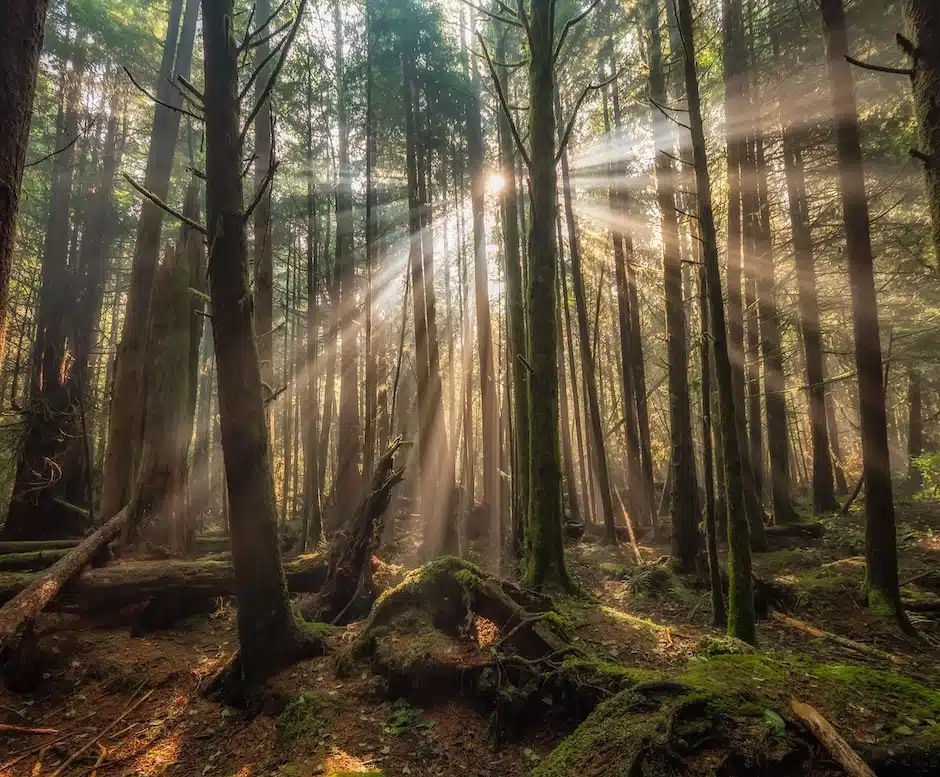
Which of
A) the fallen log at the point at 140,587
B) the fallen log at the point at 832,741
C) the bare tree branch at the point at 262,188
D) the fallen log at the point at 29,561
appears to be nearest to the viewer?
the fallen log at the point at 832,741

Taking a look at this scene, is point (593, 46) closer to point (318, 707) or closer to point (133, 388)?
point (133, 388)

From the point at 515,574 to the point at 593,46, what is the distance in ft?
41.7

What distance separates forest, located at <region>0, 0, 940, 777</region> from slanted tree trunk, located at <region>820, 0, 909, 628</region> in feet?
0.14

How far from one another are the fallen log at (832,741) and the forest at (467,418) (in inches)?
0.9

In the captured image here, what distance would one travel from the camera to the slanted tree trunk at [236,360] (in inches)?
179

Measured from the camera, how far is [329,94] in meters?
14.5

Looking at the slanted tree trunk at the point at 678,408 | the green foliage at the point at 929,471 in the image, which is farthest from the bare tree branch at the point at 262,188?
the green foliage at the point at 929,471

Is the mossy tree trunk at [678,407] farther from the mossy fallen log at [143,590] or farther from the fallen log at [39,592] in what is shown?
the fallen log at [39,592]

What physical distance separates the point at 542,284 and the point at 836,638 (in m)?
5.26

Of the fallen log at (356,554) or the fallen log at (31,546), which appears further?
the fallen log at (31,546)

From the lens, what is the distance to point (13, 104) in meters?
2.38

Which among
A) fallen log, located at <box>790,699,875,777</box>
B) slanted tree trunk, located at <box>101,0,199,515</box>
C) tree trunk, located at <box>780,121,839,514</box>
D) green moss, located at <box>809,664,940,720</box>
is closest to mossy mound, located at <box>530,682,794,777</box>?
fallen log, located at <box>790,699,875,777</box>

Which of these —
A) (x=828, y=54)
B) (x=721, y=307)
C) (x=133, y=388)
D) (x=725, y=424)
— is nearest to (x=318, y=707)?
(x=725, y=424)

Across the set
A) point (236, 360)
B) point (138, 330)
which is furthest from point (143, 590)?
point (138, 330)
